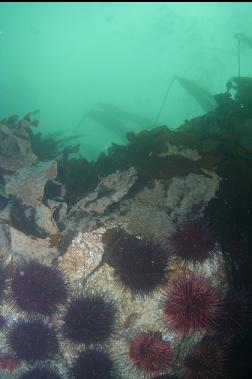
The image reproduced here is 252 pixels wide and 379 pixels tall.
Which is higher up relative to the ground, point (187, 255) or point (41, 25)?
point (187, 255)

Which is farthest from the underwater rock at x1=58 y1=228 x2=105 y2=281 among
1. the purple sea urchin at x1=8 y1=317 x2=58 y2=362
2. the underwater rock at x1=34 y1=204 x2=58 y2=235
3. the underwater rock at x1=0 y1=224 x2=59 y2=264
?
the purple sea urchin at x1=8 y1=317 x2=58 y2=362

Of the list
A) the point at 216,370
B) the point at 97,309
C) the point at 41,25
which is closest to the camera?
the point at 216,370

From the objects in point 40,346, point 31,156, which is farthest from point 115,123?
point 40,346

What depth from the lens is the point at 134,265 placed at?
561 cm

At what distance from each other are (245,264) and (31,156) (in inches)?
229

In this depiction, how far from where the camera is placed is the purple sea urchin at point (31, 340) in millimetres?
6012

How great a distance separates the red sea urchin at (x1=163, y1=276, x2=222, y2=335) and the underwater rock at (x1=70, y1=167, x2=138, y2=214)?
2211 mm

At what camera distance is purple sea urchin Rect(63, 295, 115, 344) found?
18.6 ft

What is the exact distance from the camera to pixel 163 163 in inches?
290

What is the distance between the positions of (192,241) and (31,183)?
3807 mm

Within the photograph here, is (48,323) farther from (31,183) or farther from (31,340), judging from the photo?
(31,183)

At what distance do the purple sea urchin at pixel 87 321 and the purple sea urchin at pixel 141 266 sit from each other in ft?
2.04

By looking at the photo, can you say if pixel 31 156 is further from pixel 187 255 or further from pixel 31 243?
pixel 187 255

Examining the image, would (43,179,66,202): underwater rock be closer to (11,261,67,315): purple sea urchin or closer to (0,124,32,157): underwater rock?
(0,124,32,157): underwater rock
